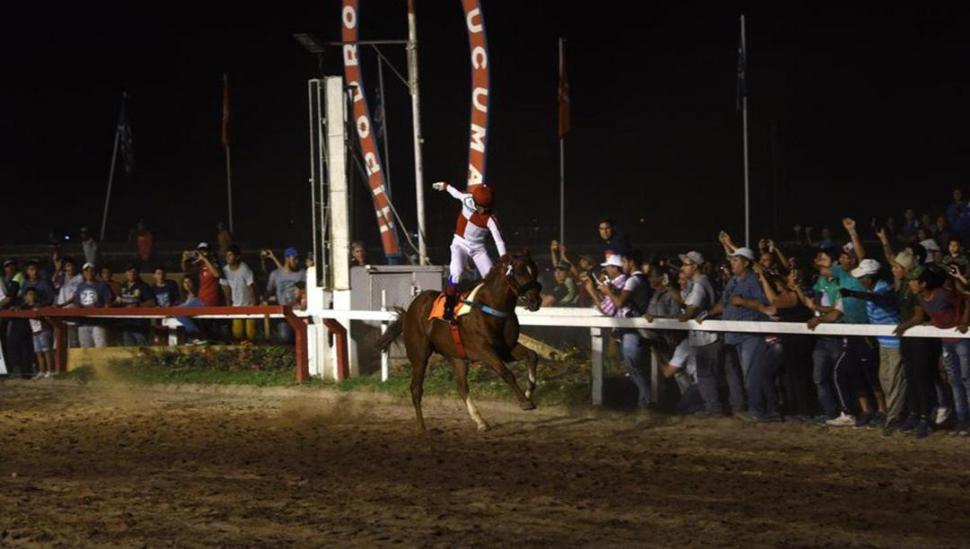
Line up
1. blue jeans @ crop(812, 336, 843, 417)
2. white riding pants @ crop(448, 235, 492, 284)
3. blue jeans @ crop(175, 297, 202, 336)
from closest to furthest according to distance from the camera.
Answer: blue jeans @ crop(812, 336, 843, 417)
white riding pants @ crop(448, 235, 492, 284)
blue jeans @ crop(175, 297, 202, 336)

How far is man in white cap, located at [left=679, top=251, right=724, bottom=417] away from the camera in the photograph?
1398 cm

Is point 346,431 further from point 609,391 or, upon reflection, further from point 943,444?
point 943,444

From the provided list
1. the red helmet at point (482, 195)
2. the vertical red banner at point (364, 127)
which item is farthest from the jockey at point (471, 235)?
the vertical red banner at point (364, 127)

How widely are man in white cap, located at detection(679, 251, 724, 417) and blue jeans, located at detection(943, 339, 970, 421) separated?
8.43 feet

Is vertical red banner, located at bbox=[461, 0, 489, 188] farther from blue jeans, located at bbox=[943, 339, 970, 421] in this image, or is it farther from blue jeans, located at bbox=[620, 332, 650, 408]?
blue jeans, located at bbox=[943, 339, 970, 421]

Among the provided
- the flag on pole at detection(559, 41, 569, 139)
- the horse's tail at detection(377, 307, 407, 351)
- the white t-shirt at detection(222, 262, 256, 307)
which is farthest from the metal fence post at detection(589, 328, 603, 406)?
the flag on pole at detection(559, 41, 569, 139)

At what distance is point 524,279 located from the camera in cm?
1259

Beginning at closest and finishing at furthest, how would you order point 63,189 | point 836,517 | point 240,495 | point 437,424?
point 836,517 → point 240,495 → point 437,424 → point 63,189

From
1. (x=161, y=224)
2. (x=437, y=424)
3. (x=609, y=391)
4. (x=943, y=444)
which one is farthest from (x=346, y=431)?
(x=161, y=224)

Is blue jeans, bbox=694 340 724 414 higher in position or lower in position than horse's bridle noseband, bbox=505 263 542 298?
lower

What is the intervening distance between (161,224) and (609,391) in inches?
1730

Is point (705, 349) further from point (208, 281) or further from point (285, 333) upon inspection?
point (208, 281)

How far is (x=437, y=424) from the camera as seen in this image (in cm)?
1428

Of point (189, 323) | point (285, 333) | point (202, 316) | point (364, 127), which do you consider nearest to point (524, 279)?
point (364, 127)
